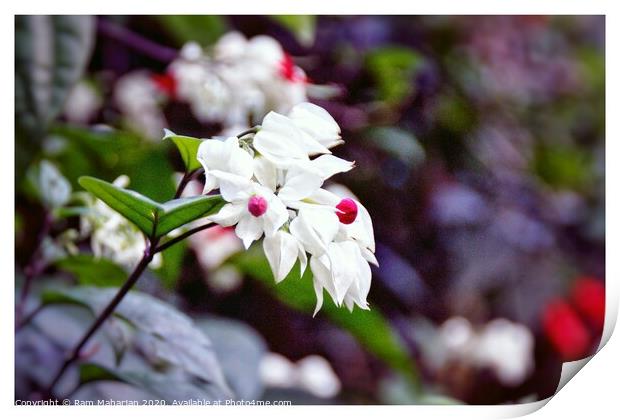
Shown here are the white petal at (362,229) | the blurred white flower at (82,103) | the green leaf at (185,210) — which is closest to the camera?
the green leaf at (185,210)

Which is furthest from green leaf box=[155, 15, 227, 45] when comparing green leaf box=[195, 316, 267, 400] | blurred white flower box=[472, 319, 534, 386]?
blurred white flower box=[472, 319, 534, 386]

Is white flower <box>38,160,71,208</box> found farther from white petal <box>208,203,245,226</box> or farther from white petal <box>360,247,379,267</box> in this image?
white petal <box>360,247,379,267</box>

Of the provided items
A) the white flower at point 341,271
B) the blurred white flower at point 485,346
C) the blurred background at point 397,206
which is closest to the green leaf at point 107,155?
the blurred background at point 397,206

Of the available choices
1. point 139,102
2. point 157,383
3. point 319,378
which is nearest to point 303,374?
point 319,378

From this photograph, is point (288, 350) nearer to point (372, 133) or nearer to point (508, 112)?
point (372, 133)

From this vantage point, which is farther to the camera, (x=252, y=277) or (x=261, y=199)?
(x=252, y=277)

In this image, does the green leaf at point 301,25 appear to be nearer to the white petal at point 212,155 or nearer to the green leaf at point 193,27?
the green leaf at point 193,27
